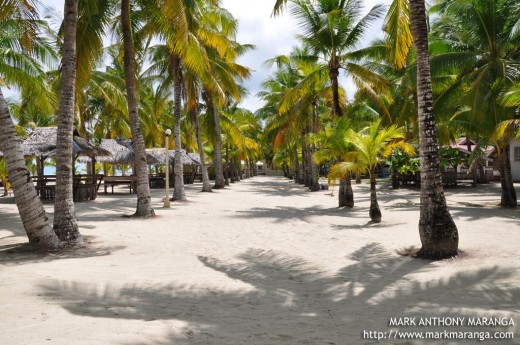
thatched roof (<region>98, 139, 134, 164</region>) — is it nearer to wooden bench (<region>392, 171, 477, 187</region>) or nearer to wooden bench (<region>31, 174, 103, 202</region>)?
wooden bench (<region>31, 174, 103, 202</region>)

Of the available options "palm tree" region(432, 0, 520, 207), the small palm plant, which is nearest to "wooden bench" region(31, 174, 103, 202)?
the small palm plant

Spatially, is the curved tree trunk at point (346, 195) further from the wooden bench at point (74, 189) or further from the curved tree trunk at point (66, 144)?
the wooden bench at point (74, 189)

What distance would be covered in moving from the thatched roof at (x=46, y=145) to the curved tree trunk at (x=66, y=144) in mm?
9645

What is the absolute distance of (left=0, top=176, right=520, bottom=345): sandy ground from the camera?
3594 mm

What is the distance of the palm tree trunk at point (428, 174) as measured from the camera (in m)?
6.91

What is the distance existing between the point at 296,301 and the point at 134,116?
339 inches

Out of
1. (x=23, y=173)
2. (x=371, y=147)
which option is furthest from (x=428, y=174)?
(x=23, y=173)

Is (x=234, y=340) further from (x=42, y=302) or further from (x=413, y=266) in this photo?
(x=413, y=266)

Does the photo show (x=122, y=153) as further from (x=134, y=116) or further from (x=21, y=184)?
(x=21, y=184)

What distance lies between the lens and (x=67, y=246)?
746cm

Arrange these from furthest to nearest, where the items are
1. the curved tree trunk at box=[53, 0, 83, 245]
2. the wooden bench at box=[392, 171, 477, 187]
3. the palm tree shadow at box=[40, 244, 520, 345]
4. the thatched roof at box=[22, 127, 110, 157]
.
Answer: the wooden bench at box=[392, 171, 477, 187] < the thatched roof at box=[22, 127, 110, 157] < the curved tree trunk at box=[53, 0, 83, 245] < the palm tree shadow at box=[40, 244, 520, 345]

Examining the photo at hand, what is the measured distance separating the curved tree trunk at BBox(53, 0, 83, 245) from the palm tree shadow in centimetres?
280

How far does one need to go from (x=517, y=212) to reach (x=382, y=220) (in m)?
4.51

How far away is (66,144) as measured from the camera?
777 cm
